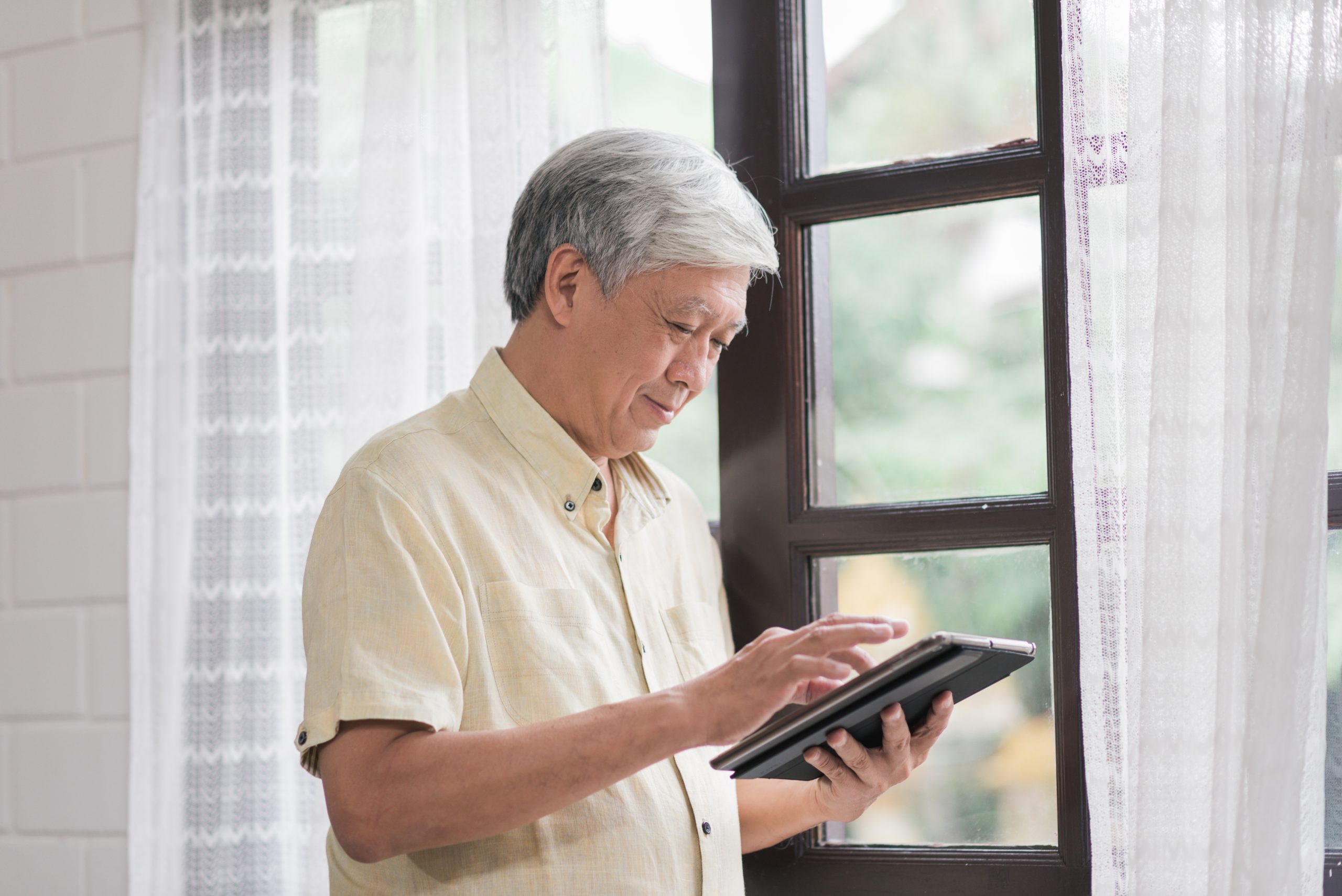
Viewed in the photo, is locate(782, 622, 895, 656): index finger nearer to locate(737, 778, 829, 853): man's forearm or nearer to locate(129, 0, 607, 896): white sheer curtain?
locate(737, 778, 829, 853): man's forearm

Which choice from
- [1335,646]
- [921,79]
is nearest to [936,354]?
[921,79]

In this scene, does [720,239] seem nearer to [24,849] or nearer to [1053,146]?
[1053,146]

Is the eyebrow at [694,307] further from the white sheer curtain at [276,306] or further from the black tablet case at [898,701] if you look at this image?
the black tablet case at [898,701]

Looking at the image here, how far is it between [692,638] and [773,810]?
0.74ft

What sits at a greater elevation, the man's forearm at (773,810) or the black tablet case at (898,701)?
the black tablet case at (898,701)

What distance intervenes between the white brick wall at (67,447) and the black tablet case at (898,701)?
106 cm

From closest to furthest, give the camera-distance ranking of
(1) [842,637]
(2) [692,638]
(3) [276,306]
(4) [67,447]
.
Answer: (1) [842,637] → (2) [692,638] → (3) [276,306] → (4) [67,447]

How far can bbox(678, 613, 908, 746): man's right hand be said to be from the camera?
1090mm

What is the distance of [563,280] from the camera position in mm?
1368

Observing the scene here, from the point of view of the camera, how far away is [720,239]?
134cm

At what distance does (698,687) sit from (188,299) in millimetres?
1013

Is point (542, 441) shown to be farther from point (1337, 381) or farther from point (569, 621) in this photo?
point (1337, 381)

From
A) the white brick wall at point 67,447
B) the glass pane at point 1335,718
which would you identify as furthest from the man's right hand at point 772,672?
the white brick wall at point 67,447

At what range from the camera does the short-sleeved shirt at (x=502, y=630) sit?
45.3 inches
